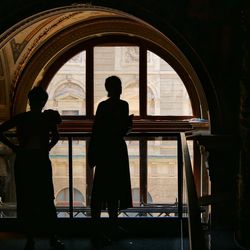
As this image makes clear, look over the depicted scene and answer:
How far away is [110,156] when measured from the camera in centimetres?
553

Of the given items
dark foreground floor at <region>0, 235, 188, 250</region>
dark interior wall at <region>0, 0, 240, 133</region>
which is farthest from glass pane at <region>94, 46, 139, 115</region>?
dark foreground floor at <region>0, 235, 188, 250</region>

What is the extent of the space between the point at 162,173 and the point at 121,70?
3.13m

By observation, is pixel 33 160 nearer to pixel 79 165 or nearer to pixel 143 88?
pixel 79 165

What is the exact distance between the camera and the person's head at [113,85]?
17.3 feet

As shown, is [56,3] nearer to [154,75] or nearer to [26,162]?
[26,162]

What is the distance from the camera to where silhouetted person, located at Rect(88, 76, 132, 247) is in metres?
5.40

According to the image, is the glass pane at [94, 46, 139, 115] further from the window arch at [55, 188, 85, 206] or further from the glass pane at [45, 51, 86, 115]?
the window arch at [55, 188, 85, 206]

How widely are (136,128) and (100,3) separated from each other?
252 inches

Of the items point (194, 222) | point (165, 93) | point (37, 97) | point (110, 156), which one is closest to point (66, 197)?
point (165, 93)

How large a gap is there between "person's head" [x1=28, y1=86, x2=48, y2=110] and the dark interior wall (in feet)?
6.03

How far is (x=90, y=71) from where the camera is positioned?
13180mm

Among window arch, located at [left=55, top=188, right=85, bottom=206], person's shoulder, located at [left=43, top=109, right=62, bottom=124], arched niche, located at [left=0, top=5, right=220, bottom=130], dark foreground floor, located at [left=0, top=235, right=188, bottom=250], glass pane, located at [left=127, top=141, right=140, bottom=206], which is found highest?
arched niche, located at [left=0, top=5, right=220, bottom=130]

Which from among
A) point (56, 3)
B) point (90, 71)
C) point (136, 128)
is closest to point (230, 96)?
point (56, 3)

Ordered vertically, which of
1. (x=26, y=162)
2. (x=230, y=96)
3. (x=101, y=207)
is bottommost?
(x=101, y=207)
